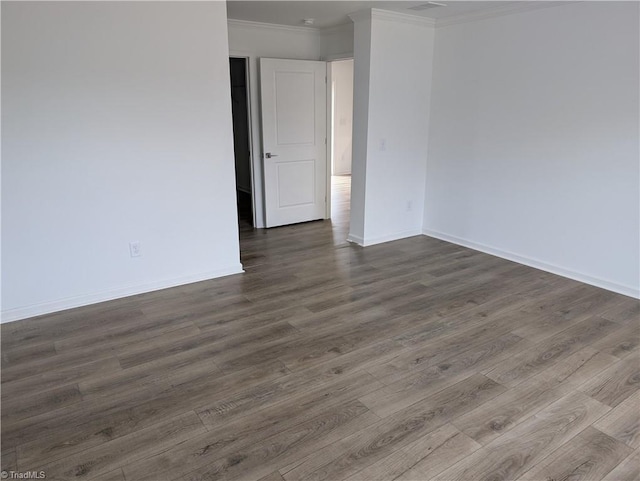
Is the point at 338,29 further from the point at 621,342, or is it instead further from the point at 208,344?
the point at 621,342

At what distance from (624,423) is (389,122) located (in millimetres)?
3425

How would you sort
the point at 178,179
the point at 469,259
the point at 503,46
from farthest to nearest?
the point at 469,259 → the point at 503,46 → the point at 178,179

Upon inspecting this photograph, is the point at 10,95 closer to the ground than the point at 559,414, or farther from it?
farther from it

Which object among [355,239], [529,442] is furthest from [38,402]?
[355,239]

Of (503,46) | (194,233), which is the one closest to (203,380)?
(194,233)

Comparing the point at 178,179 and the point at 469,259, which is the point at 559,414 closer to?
the point at 469,259

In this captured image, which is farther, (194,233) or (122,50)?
(194,233)

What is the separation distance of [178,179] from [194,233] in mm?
480

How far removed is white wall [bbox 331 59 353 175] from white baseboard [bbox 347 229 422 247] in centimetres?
493

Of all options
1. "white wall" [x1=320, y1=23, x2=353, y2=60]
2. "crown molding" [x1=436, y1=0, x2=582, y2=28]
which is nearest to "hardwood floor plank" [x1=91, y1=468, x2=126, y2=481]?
"crown molding" [x1=436, y1=0, x2=582, y2=28]

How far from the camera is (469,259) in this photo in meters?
4.52

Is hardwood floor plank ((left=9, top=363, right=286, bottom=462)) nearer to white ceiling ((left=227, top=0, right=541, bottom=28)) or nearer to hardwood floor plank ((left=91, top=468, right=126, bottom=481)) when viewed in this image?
hardwood floor plank ((left=91, top=468, right=126, bottom=481))

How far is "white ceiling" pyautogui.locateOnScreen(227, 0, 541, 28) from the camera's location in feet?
13.1

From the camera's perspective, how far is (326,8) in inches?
165
